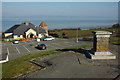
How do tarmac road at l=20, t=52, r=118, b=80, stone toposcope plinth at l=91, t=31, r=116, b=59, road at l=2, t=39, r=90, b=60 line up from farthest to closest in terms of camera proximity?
road at l=2, t=39, r=90, b=60 < stone toposcope plinth at l=91, t=31, r=116, b=59 < tarmac road at l=20, t=52, r=118, b=80

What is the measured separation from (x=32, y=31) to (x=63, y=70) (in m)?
38.5

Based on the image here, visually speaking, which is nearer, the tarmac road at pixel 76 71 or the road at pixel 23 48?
the tarmac road at pixel 76 71

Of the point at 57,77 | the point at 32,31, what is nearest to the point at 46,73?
the point at 57,77

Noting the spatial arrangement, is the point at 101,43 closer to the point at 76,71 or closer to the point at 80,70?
the point at 80,70

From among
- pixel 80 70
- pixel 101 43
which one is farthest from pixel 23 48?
pixel 80 70

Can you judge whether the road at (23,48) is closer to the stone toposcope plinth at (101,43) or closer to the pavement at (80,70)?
the pavement at (80,70)

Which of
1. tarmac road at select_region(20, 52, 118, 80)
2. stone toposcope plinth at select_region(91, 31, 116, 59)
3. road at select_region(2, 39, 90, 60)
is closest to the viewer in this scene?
tarmac road at select_region(20, 52, 118, 80)

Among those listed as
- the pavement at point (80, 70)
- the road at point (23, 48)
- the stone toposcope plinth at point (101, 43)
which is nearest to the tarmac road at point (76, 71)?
the pavement at point (80, 70)

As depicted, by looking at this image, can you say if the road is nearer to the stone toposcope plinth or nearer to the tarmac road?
the tarmac road

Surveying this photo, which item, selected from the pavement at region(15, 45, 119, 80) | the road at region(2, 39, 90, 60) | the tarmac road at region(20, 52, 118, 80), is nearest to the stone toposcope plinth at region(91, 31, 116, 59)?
the pavement at region(15, 45, 119, 80)

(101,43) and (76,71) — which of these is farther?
(101,43)

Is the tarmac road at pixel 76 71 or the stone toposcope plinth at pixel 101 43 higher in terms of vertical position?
the stone toposcope plinth at pixel 101 43

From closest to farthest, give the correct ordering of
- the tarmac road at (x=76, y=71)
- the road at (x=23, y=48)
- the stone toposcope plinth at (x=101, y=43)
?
the tarmac road at (x=76, y=71) < the stone toposcope plinth at (x=101, y=43) < the road at (x=23, y=48)

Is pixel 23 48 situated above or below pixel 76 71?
above
